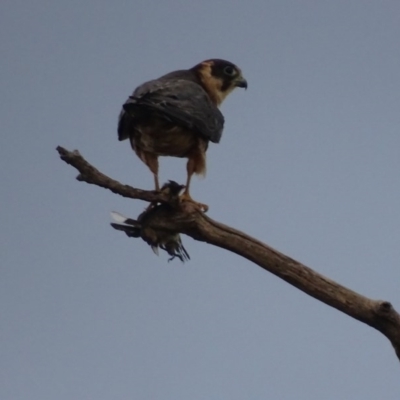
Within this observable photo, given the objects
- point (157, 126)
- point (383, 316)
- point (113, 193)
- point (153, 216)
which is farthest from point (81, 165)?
point (383, 316)

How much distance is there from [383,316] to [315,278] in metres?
0.48

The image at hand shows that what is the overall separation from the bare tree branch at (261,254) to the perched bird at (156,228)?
0.05 m

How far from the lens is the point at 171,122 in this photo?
21.0 ft

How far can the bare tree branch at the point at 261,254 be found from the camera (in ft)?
16.5

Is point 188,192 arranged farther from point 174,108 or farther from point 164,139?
point 174,108

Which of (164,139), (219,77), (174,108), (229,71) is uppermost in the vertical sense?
(229,71)

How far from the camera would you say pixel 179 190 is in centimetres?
603

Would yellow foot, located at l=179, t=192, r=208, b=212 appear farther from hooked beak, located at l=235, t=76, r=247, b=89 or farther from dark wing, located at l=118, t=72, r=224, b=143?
hooked beak, located at l=235, t=76, r=247, b=89

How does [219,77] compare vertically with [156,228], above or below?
above

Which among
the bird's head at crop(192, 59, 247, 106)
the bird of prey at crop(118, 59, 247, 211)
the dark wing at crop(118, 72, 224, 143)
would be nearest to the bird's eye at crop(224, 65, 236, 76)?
the bird's head at crop(192, 59, 247, 106)

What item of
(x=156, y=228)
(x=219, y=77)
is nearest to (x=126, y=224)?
(x=156, y=228)

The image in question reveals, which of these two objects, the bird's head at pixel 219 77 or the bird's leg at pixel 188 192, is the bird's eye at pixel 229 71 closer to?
the bird's head at pixel 219 77

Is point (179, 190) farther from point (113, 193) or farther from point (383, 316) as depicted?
point (383, 316)

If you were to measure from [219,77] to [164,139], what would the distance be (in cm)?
174
